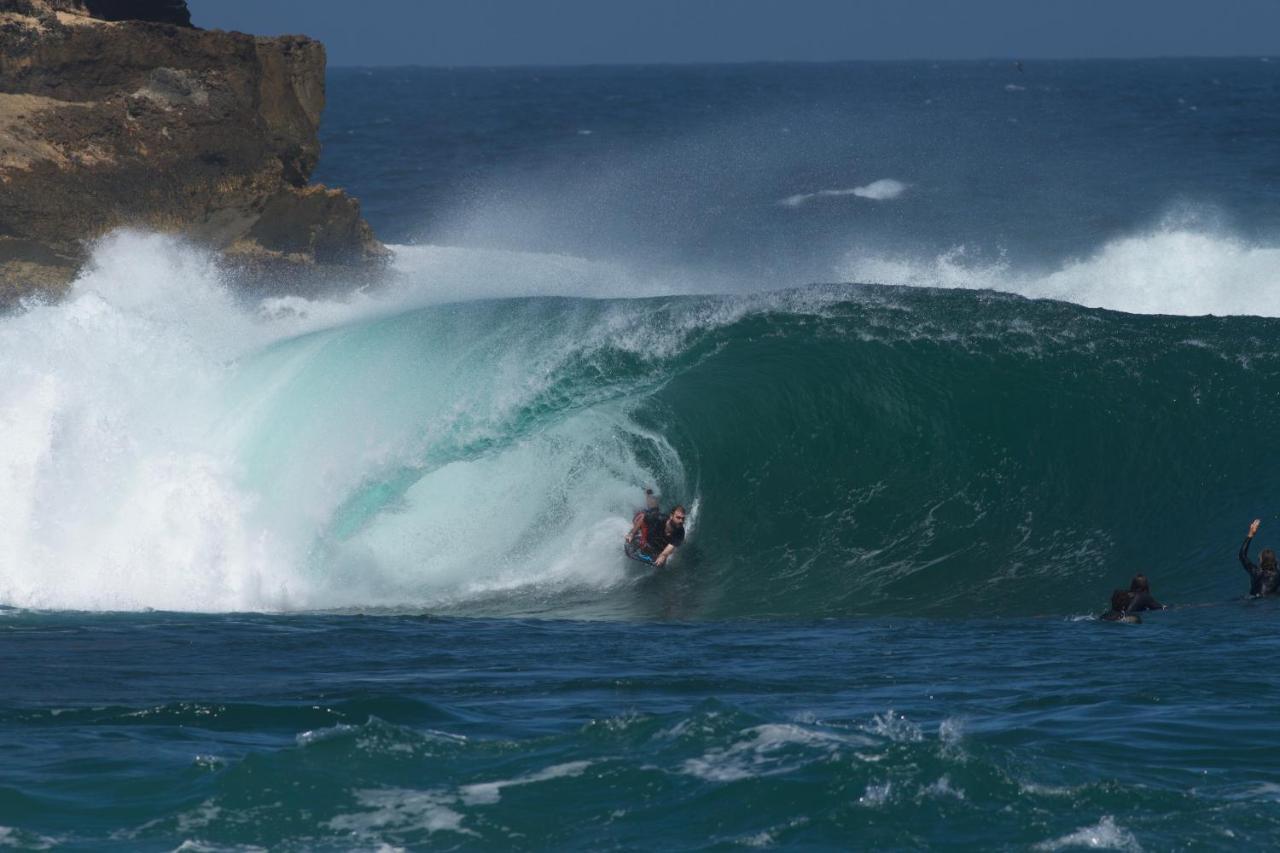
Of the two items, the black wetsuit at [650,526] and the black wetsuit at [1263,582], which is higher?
the black wetsuit at [650,526]

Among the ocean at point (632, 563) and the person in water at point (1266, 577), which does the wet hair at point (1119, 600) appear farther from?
the person in water at point (1266, 577)

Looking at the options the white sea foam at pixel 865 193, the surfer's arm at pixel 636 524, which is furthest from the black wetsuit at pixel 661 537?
the white sea foam at pixel 865 193

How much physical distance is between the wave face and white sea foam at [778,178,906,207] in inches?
1175

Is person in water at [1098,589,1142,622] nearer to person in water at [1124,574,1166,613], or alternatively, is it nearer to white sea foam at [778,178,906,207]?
person in water at [1124,574,1166,613]

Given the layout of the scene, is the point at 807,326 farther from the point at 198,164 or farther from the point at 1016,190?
the point at 1016,190

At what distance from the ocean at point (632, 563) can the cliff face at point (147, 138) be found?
1022 millimetres

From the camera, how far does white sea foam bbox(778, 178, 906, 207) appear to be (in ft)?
166

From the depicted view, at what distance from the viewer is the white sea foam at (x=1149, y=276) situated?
107ft

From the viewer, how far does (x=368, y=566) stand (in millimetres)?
17422

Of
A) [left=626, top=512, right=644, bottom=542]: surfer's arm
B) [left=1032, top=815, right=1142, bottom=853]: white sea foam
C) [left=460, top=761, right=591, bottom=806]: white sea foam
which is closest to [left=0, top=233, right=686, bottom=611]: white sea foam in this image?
[left=626, top=512, right=644, bottom=542]: surfer's arm

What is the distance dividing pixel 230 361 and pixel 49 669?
880 centimetres

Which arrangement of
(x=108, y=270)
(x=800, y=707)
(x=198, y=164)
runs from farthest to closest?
1. (x=198, y=164)
2. (x=108, y=270)
3. (x=800, y=707)

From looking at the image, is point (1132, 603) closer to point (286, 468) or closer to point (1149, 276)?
point (286, 468)

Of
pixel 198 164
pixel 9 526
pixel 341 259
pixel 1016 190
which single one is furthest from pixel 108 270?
pixel 1016 190
